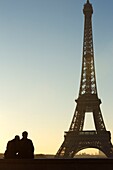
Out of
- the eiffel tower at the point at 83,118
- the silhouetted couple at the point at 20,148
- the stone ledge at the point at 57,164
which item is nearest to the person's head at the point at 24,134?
the silhouetted couple at the point at 20,148

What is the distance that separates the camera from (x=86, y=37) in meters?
59.8

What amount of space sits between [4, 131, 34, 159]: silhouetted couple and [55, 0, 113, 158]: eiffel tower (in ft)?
135

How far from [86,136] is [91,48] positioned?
Result: 1587 centimetres

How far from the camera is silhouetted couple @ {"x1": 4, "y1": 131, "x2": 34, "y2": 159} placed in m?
12.5

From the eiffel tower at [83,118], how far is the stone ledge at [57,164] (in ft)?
139

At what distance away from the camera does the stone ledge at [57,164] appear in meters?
11.3

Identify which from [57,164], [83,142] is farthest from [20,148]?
[83,142]

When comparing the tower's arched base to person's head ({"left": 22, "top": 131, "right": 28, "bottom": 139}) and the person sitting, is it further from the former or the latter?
person's head ({"left": 22, "top": 131, "right": 28, "bottom": 139})

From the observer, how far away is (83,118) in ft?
191

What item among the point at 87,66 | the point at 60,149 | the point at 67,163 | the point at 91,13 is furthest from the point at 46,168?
the point at 91,13

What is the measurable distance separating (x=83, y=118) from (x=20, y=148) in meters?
46.0

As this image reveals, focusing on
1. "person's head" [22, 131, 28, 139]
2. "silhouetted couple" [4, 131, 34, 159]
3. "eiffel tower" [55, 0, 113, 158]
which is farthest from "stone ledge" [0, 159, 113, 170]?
"eiffel tower" [55, 0, 113, 158]

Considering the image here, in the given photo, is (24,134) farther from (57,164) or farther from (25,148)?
(57,164)

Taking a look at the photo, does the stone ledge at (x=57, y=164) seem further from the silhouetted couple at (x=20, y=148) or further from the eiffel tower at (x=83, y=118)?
the eiffel tower at (x=83, y=118)
